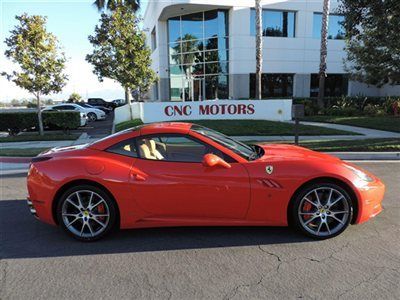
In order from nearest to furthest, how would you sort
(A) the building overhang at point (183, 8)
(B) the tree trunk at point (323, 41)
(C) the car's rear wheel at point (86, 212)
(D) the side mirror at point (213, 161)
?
(D) the side mirror at point (213, 161), (C) the car's rear wheel at point (86, 212), (B) the tree trunk at point (323, 41), (A) the building overhang at point (183, 8)

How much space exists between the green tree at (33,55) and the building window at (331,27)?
1993 centimetres

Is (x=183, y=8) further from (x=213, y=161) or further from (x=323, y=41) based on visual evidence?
(x=213, y=161)

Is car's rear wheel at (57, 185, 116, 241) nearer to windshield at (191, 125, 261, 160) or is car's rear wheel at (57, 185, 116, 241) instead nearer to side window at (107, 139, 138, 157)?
side window at (107, 139, 138, 157)

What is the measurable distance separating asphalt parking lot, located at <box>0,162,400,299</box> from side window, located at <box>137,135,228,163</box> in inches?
37.7

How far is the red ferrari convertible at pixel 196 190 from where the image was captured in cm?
412

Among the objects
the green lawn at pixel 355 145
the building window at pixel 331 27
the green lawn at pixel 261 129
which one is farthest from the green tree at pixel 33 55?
the building window at pixel 331 27

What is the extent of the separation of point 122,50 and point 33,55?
5784mm

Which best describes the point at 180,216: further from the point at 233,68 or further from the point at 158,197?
the point at 233,68

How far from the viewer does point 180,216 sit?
13.9ft

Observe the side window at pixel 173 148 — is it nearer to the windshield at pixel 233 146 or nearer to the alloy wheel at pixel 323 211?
the windshield at pixel 233 146

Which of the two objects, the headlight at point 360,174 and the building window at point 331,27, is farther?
the building window at point 331,27

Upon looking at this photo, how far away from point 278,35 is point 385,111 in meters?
10.4

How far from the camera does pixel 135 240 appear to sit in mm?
4352

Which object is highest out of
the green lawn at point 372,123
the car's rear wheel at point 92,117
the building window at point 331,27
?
the building window at point 331,27
